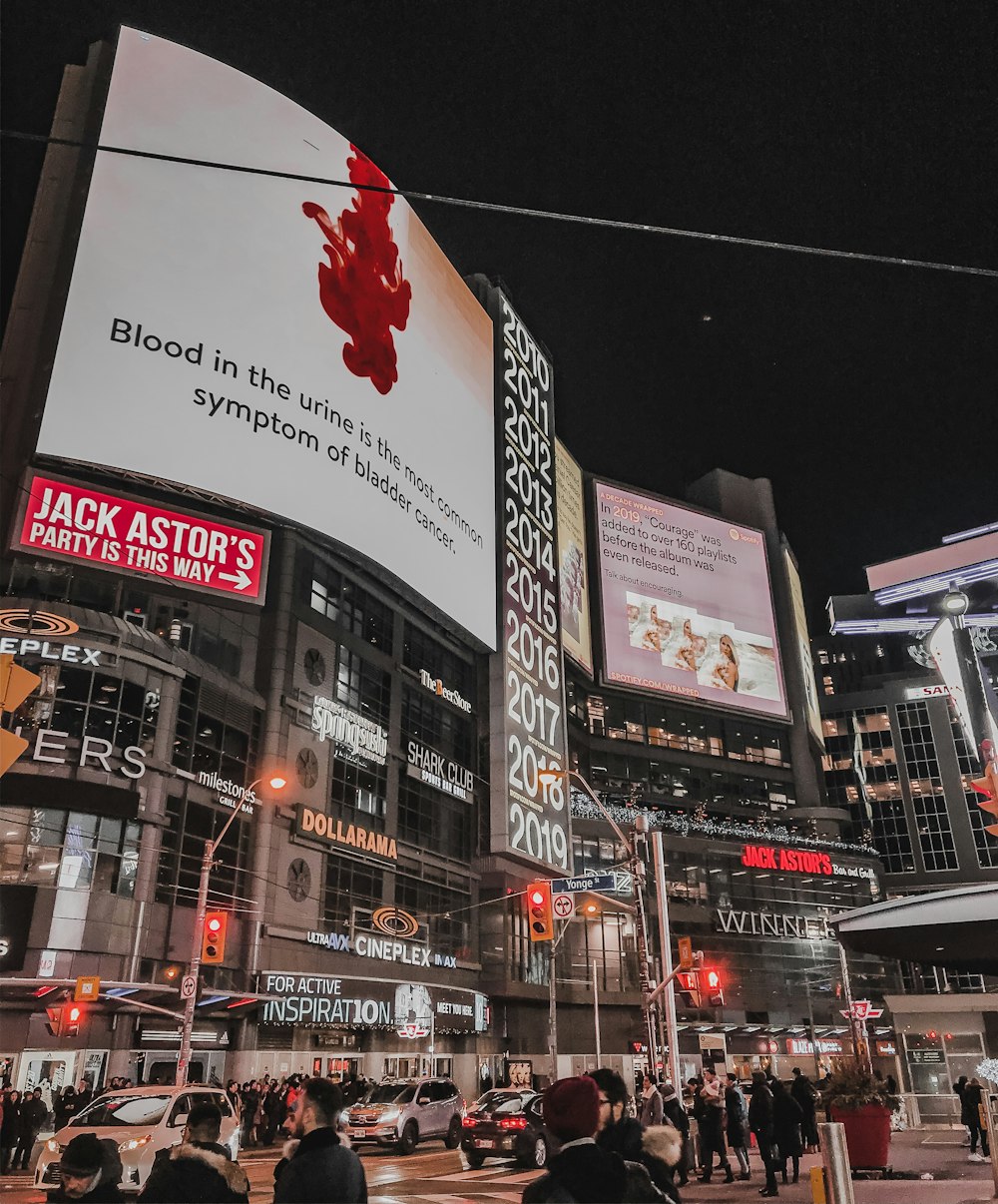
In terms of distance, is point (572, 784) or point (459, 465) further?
point (572, 784)

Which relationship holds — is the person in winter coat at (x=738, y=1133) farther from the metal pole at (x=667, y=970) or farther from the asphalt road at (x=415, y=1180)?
the asphalt road at (x=415, y=1180)

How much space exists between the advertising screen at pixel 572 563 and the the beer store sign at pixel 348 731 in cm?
2875

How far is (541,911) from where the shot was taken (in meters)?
29.7

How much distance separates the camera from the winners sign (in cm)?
5862

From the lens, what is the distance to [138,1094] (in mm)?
18312

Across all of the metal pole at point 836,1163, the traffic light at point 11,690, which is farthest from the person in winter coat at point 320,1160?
the metal pole at point 836,1163

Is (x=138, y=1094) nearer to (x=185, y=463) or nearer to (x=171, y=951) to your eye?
(x=171, y=951)

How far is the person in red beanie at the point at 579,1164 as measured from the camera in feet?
14.8

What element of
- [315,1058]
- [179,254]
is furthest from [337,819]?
[179,254]

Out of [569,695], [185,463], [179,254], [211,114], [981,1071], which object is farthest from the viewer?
[569,695]

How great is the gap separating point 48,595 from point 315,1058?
2322 centimetres

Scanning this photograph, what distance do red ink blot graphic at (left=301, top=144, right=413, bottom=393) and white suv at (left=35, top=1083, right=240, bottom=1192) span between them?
33.6m

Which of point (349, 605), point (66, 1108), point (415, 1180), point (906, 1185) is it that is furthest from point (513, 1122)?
point (349, 605)

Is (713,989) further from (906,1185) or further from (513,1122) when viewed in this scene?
(906,1185)
